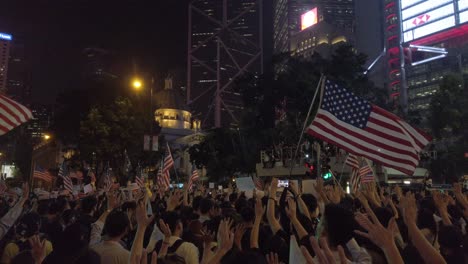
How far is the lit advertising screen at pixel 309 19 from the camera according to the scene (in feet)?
380

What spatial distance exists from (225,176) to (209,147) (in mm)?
3986

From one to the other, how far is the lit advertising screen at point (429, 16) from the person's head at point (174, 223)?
238 feet

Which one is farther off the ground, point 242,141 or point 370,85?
point 370,85

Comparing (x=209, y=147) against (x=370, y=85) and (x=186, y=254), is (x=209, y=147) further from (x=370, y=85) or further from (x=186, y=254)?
(x=186, y=254)

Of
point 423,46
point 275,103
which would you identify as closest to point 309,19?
point 423,46

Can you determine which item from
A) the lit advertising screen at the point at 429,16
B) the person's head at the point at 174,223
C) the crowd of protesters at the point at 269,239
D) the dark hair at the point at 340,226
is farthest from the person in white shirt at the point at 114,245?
Result: the lit advertising screen at the point at 429,16

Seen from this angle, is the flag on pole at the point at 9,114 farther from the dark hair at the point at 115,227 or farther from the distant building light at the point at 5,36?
the distant building light at the point at 5,36

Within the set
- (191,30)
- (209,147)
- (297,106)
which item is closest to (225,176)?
(209,147)

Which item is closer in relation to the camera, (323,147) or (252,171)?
(323,147)

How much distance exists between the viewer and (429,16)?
72062mm

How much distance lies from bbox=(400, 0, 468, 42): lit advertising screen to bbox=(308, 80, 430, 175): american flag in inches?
2652

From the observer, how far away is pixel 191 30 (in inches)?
5979

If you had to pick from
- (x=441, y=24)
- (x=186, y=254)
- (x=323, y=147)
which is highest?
(x=441, y=24)

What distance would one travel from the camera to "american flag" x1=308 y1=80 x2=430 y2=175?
898 centimetres
